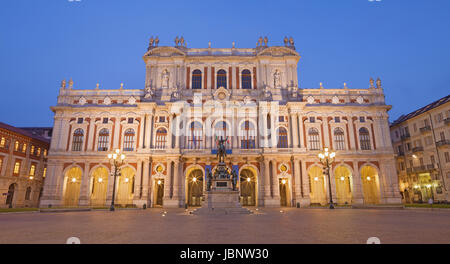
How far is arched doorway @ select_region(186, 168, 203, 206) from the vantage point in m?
34.8

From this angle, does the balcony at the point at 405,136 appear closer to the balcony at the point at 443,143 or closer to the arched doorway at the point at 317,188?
the balcony at the point at 443,143

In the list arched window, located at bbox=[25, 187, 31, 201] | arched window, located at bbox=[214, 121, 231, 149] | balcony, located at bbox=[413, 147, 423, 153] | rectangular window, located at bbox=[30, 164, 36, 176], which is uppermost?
arched window, located at bbox=[214, 121, 231, 149]

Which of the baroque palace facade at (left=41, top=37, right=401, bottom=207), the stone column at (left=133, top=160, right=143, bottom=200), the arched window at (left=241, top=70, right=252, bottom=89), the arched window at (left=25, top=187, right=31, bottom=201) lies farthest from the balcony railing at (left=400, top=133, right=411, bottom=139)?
the arched window at (left=25, top=187, right=31, bottom=201)

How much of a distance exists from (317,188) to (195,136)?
1805 cm

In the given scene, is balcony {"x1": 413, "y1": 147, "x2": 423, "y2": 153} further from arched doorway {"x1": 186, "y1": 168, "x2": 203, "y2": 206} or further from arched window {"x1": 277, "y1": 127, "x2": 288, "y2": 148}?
arched doorway {"x1": 186, "y1": 168, "x2": 203, "y2": 206}

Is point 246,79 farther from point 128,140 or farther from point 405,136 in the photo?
point 405,136

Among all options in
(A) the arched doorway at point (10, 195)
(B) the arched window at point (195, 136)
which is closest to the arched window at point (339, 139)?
(B) the arched window at point (195, 136)

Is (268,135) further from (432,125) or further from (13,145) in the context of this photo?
(13,145)

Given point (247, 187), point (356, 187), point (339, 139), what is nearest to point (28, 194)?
point (247, 187)

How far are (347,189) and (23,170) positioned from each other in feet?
151

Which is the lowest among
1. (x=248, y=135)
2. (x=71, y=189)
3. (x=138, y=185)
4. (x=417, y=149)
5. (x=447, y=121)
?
(x=71, y=189)

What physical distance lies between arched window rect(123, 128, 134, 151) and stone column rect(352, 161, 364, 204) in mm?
29858

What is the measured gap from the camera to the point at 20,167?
3656 cm

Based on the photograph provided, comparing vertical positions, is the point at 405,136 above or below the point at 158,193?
above
